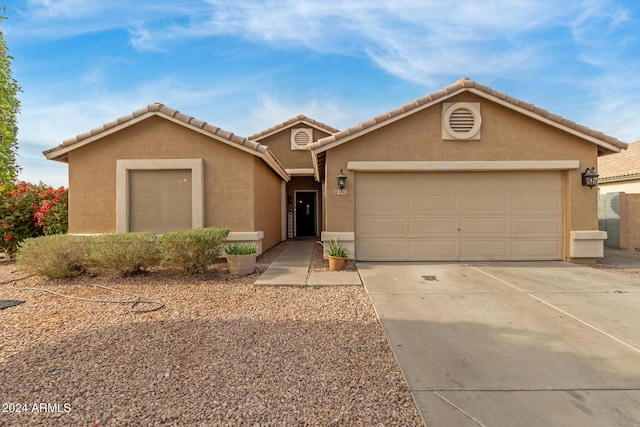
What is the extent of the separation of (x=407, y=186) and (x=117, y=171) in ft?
25.0

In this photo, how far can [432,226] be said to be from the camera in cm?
786

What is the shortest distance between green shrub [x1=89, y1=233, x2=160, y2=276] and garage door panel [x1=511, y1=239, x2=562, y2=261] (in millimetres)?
8974

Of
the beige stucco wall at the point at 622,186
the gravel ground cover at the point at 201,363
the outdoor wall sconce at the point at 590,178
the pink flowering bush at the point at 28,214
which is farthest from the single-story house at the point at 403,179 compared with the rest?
the beige stucco wall at the point at 622,186

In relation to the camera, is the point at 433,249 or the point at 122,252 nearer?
the point at 122,252

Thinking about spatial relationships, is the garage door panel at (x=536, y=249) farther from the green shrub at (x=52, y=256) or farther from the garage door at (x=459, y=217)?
the green shrub at (x=52, y=256)

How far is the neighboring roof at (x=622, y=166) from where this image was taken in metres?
11.9

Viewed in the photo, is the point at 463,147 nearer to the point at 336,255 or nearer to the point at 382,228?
the point at 382,228

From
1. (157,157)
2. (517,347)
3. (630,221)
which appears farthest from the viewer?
(630,221)

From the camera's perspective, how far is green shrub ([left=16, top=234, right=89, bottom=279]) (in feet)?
18.9

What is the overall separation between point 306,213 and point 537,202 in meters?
10.6

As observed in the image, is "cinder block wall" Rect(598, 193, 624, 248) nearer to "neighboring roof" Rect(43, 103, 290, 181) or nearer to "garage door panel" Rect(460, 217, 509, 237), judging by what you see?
"garage door panel" Rect(460, 217, 509, 237)

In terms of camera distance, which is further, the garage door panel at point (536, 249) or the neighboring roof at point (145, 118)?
the garage door panel at point (536, 249)

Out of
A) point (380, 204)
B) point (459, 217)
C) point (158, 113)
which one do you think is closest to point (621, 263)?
point (459, 217)

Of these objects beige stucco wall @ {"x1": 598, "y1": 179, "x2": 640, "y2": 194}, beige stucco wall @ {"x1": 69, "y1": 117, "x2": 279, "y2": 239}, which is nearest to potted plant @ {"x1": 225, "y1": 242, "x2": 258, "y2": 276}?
beige stucco wall @ {"x1": 69, "y1": 117, "x2": 279, "y2": 239}
